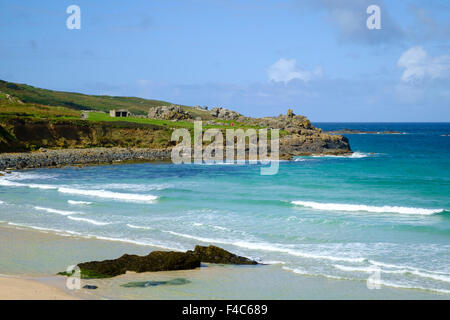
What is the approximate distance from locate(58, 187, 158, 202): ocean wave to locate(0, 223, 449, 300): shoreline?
40.1 ft

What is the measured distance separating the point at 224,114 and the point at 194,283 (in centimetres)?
9540

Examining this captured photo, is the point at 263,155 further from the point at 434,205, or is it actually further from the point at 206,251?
the point at 206,251

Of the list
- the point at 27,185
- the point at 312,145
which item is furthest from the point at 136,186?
the point at 312,145

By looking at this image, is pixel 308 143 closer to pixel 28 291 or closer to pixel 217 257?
pixel 217 257

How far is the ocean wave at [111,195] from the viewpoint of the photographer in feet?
93.0

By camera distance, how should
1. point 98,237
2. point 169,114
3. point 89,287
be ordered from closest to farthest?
point 89,287 → point 98,237 → point 169,114

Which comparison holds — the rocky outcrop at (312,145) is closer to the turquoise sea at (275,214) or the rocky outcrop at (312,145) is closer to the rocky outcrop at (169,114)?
the turquoise sea at (275,214)

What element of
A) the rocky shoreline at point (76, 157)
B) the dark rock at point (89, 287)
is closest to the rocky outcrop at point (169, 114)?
the rocky shoreline at point (76, 157)

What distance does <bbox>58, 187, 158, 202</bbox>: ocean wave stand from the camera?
28.3 m

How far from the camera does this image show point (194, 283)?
1236cm

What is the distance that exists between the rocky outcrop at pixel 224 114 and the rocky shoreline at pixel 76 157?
144ft

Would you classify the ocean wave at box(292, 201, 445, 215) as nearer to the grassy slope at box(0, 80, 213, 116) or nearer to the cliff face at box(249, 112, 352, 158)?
the cliff face at box(249, 112, 352, 158)
